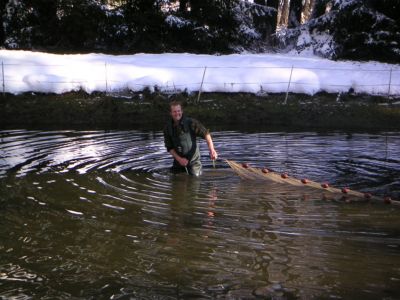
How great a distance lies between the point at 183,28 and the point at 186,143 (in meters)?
17.3

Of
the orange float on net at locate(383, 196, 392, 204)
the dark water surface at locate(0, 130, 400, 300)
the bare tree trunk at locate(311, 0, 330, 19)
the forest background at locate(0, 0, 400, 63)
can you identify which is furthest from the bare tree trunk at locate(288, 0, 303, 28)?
the orange float on net at locate(383, 196, 392, 204)

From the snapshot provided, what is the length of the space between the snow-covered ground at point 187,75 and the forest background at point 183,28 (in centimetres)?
175

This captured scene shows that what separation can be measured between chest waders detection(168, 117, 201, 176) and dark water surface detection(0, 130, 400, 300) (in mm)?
266

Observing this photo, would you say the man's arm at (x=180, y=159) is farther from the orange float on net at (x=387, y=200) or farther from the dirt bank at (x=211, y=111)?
the dirt bank at (x=211, y=111)

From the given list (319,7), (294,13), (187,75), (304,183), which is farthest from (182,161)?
(294,13)

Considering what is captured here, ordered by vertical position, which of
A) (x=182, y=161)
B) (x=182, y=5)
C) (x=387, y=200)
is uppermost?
(x=182, y=5)

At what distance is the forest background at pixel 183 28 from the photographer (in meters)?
25.2

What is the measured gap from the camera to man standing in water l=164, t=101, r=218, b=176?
35.3 feet

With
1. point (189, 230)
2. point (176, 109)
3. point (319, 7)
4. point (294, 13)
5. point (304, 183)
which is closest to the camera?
point (189, 230)

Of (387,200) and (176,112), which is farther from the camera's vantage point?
(176,112)

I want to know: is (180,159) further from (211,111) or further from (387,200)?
(211,111)

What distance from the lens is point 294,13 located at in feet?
109

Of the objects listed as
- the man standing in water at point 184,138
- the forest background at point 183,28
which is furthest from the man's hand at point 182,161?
the forest background at point 183,28

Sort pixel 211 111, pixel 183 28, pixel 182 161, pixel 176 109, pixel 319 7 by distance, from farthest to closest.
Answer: pixel 319 7, pixel 183 28, pixel 211 111, pixel 182 161, pixel 176 109
